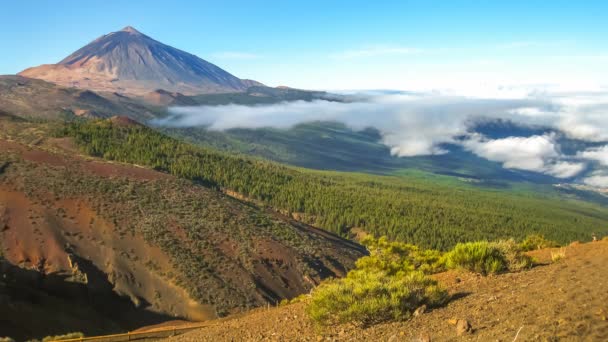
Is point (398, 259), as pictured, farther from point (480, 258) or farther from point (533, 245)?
point (480, 258)

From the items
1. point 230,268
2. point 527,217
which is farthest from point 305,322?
point 527,217

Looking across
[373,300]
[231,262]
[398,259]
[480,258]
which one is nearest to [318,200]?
[231,262]

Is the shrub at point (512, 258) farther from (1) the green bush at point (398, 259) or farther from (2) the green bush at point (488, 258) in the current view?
(1) the green bush at point (398, 259)

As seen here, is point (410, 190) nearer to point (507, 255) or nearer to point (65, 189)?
point (65, 189)

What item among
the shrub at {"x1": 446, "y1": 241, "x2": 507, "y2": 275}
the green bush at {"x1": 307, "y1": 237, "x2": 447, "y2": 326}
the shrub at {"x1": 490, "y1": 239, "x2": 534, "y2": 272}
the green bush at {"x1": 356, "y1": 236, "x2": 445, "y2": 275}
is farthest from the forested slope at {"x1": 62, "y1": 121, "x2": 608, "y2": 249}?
the green bush at {"x1": 307, "y1": 237, "x2": 447, "y2": 326}

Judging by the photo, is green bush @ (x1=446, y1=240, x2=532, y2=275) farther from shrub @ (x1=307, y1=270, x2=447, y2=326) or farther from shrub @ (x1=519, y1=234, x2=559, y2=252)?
shrub @ (x1=519, y1=234, x2=559, y2=252)

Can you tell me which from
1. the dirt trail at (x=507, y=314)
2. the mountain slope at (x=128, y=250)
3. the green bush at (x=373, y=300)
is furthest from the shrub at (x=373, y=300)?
the mountain slope at (x=128, y=250)
